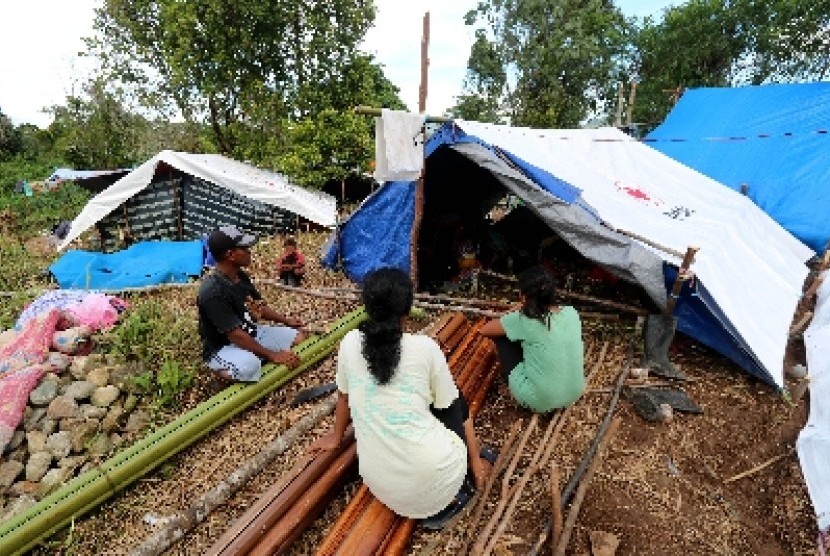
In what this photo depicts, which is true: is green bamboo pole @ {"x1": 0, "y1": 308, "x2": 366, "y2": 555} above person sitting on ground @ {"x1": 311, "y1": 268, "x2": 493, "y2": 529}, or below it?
below

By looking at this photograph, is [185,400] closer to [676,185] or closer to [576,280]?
[576,280]

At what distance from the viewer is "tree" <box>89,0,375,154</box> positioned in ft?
44.9

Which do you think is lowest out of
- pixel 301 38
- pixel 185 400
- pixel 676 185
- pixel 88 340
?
pixel 185 400

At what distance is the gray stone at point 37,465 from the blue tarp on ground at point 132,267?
4.54 metres

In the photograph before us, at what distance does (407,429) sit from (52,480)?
9.17 feet

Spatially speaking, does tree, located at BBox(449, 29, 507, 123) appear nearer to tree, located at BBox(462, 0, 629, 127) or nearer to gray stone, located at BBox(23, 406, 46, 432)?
tree, located at BBox(462, 0, 629, 127)

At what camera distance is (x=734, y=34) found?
19.7 meters

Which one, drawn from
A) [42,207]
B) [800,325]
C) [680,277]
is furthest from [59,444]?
[42,207]

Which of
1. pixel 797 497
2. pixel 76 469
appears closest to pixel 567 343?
pixel 797 497

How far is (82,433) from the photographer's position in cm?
359

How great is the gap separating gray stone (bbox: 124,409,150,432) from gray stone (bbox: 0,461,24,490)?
672 mm

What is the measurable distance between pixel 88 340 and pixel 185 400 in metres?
1.19

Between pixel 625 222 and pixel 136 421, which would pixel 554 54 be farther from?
pixel 136 421

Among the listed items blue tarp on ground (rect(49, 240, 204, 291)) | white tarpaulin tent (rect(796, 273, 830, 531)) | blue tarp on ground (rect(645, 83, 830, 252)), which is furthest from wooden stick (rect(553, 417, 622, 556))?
blue tarp on ground (rect(49, 240, 204, 291))
